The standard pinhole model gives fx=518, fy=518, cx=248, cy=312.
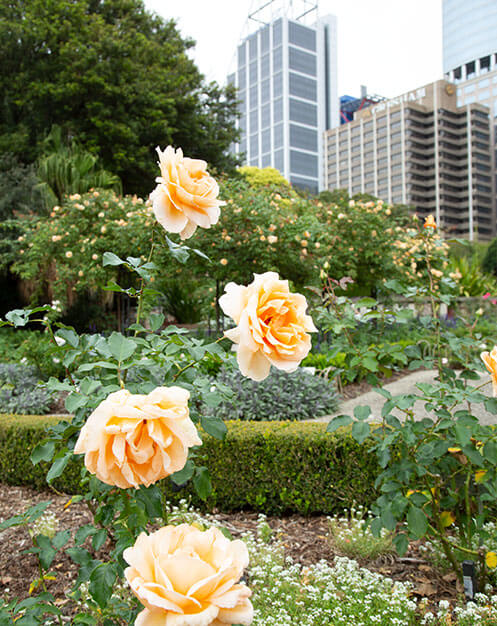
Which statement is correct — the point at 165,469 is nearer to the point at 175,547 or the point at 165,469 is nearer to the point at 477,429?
the point at 175,547

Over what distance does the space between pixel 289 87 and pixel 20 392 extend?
296 feet

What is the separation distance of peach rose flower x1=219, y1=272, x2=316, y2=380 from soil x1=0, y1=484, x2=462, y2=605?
1523 millimetres

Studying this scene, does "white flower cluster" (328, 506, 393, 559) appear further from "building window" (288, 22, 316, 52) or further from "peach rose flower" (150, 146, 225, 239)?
"building window" (288, 22, 316, 52)

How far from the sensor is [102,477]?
662mm

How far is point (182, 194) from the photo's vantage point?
960mm

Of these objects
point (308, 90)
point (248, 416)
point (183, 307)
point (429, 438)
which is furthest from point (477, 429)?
point (308, 90)

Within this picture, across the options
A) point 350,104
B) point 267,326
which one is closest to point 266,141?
point 350,104

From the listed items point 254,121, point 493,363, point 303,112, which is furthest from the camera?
point 254,121

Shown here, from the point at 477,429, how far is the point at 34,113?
43.2 feet

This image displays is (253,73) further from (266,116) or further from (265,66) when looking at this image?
(266,116)

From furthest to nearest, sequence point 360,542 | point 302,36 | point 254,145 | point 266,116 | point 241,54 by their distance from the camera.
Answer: point 241,54, point 254,145, point 266,116, point 302,36, point 360,542

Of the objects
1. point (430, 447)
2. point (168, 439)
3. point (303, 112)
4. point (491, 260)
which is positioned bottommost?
point (430, 447)

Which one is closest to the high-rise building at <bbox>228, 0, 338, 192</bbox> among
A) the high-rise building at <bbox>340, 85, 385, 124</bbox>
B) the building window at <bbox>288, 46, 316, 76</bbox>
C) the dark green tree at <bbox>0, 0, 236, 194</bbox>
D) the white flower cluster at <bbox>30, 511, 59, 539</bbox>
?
the building window at <bbox>288, 46, 316, 76</bbox>

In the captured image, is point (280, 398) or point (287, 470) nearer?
point (287, 470)
